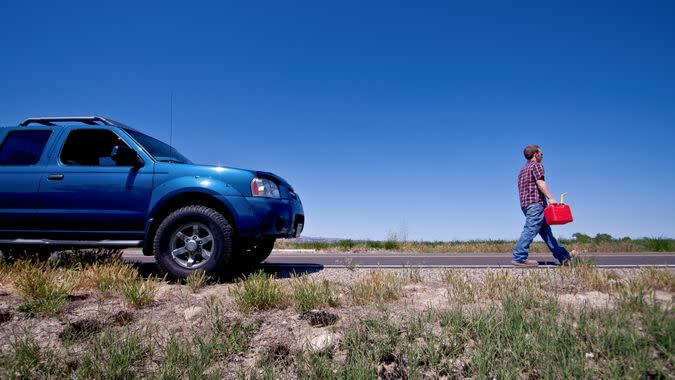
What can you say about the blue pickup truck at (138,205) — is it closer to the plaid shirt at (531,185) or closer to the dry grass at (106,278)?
the dry grass at (106,278)

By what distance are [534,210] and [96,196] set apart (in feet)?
21.1

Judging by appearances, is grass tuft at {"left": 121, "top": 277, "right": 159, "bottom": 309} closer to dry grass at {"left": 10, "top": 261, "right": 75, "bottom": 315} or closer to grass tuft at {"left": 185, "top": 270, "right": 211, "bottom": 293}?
grass tuft at {"left": 185, "top": 270, "right": 211, "bottom": 293}

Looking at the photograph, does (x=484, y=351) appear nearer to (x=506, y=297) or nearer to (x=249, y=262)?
(x=506, y=297)

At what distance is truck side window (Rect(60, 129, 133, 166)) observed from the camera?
5.20 meters

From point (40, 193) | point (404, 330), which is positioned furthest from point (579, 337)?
point (40, 193)

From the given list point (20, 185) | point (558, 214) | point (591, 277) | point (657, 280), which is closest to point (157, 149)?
point (20, 185)

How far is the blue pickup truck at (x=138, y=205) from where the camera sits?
4.60 meters

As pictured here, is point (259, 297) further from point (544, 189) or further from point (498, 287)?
point (544, 189)

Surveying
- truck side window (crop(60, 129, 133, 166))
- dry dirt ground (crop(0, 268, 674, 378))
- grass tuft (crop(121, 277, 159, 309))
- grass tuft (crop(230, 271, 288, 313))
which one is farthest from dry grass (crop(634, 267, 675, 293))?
truck side window (crop(60, 129, 133, 166))

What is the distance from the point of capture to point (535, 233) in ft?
20.5

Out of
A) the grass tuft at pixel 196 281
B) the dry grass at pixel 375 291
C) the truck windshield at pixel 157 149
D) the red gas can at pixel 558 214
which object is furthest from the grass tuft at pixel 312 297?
the red gas can at pixel 558 214

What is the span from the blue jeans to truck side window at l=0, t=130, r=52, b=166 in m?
7.15

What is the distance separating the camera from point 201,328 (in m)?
2.99

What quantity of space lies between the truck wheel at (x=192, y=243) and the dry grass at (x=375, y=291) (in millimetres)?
1721
